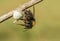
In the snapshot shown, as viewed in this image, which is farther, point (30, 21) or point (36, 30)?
point (36, 30)

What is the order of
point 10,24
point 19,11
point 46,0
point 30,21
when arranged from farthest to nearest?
point 46,0 < point 10,24 < point 30,21 < point 19,11

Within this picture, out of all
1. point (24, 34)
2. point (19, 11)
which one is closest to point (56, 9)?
point (24, 34)

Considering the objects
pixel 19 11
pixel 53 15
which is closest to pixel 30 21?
pixel 19 11

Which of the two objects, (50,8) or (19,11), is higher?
(50,8)

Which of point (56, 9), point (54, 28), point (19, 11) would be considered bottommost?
point (19, 11)

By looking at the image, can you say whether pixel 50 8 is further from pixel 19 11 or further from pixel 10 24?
pixel 19 11

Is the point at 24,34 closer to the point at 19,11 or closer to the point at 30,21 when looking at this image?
the point at 30,21

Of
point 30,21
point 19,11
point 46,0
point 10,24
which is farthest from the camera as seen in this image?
point 46,0
